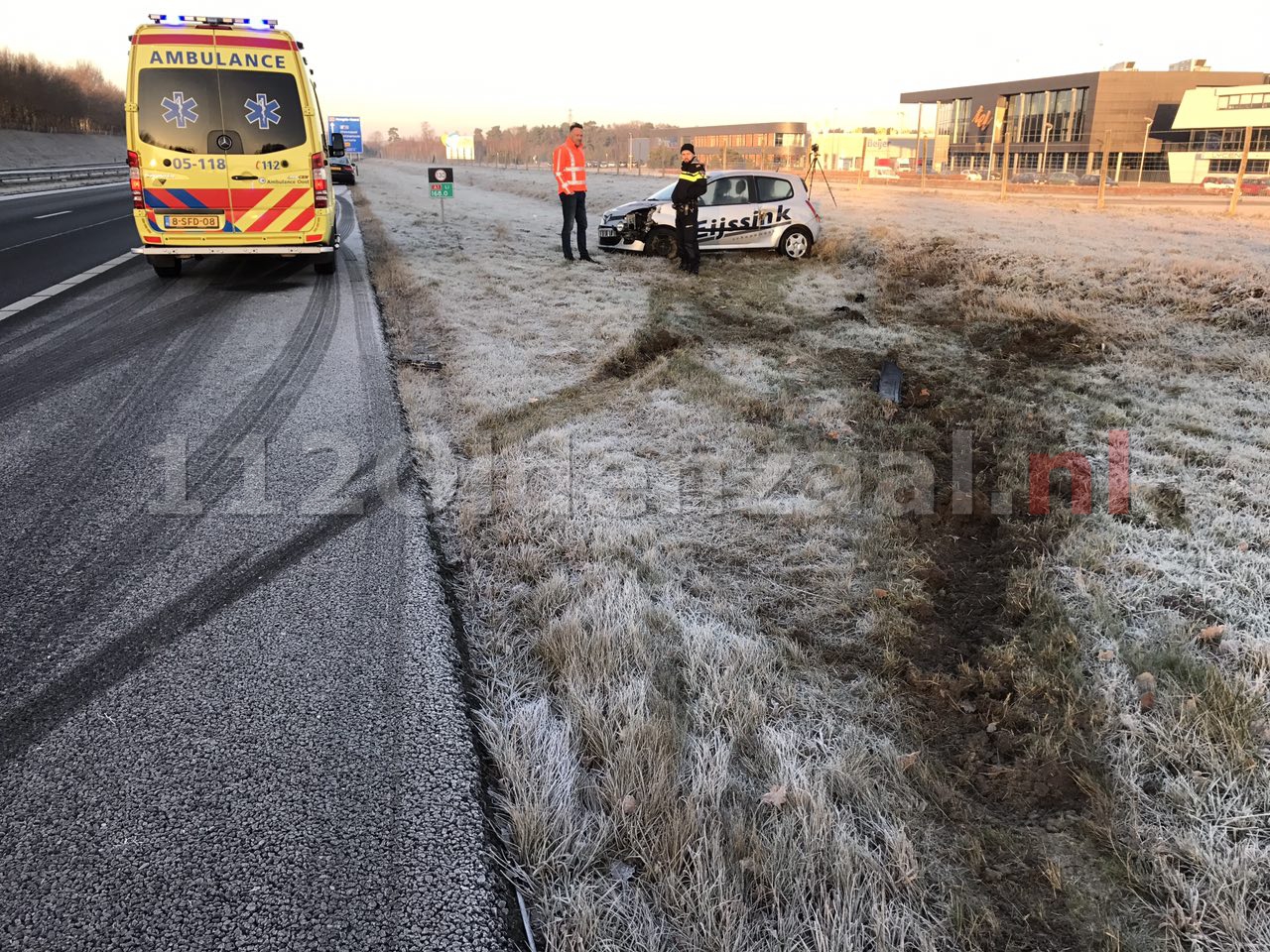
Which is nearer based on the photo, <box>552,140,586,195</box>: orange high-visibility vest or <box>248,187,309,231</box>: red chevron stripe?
<box>248,187,309,231</box>: red chevron stripe

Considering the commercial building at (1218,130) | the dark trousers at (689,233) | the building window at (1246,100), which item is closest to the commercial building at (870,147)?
the commercial building at (1218,130)

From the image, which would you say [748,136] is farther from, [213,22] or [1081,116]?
[213,22]

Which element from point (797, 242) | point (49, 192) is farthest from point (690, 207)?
point (49, 192)

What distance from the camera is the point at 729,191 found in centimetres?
1415

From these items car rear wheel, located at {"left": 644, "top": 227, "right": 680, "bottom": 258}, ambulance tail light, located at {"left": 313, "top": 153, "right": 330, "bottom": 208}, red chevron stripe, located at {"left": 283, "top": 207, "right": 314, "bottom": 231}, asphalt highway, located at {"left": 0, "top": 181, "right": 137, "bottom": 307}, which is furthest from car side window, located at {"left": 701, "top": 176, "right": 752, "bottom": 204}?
asphalt highway, located at {"left": 0, "top": 181, "right": 137, "bottom": 307}

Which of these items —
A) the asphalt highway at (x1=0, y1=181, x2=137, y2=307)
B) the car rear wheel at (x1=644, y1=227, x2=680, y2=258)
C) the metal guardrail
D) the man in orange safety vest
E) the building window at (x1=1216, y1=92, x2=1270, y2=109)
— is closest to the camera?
the asphalt highway at (x1=0, y1=181, x2=137, y2=307)

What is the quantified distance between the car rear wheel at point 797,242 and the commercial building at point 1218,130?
4190 cm

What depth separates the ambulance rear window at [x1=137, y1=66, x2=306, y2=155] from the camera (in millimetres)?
9109

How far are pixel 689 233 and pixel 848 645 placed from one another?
1070cm

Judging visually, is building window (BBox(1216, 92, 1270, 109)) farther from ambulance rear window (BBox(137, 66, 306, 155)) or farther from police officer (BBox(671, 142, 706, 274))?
ambulance rear window (BBox(137, 66, 306, 155))

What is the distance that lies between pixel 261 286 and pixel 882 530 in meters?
8.99

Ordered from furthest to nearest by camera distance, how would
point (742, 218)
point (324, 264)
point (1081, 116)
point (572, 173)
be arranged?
point (1081, 116)
point (742, 218)
point (572, 173)
point (324, 264)

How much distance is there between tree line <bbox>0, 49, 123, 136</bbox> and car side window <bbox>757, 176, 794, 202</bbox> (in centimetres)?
6437

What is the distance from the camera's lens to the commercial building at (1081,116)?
2148 inches
